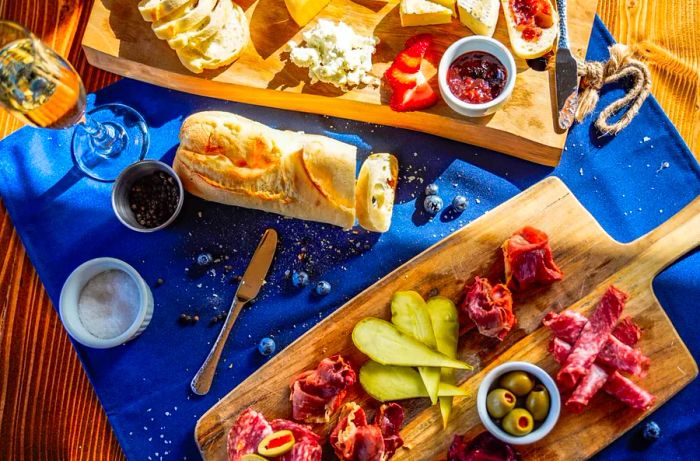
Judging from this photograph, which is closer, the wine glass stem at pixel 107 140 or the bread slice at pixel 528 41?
the bread slice at pixel 528 41

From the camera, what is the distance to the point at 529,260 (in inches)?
101

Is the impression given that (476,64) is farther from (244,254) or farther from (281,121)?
(244,254)

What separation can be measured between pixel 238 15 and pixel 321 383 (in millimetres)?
1513

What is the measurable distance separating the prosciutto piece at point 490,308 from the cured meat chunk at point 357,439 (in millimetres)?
557

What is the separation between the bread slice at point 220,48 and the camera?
2.70 metres

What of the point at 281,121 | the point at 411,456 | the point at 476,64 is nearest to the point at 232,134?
the point at 281,121

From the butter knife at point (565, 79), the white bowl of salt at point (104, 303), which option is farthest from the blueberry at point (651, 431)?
the white bowl of salt at point (104, 303)

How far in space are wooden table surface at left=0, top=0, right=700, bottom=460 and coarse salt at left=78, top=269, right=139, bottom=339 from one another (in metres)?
0.25

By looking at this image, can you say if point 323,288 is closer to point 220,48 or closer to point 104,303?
point 104,303

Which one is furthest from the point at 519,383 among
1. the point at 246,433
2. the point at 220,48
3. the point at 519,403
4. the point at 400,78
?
the point at 220,48

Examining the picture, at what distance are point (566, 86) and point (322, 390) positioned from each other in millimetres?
1526

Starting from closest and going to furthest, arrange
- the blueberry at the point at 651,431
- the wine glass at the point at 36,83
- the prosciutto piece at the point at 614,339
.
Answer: the wine glass at the point at 36,83, the prosciutto piece at the point at 614,339, the blueberry at the point at 651,431

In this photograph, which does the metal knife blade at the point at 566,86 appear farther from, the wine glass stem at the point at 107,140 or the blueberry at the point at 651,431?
the wine glass stem at the point at 107,140

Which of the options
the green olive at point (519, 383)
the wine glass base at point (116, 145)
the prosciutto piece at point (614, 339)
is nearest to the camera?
the green olive at point (519, 383)
